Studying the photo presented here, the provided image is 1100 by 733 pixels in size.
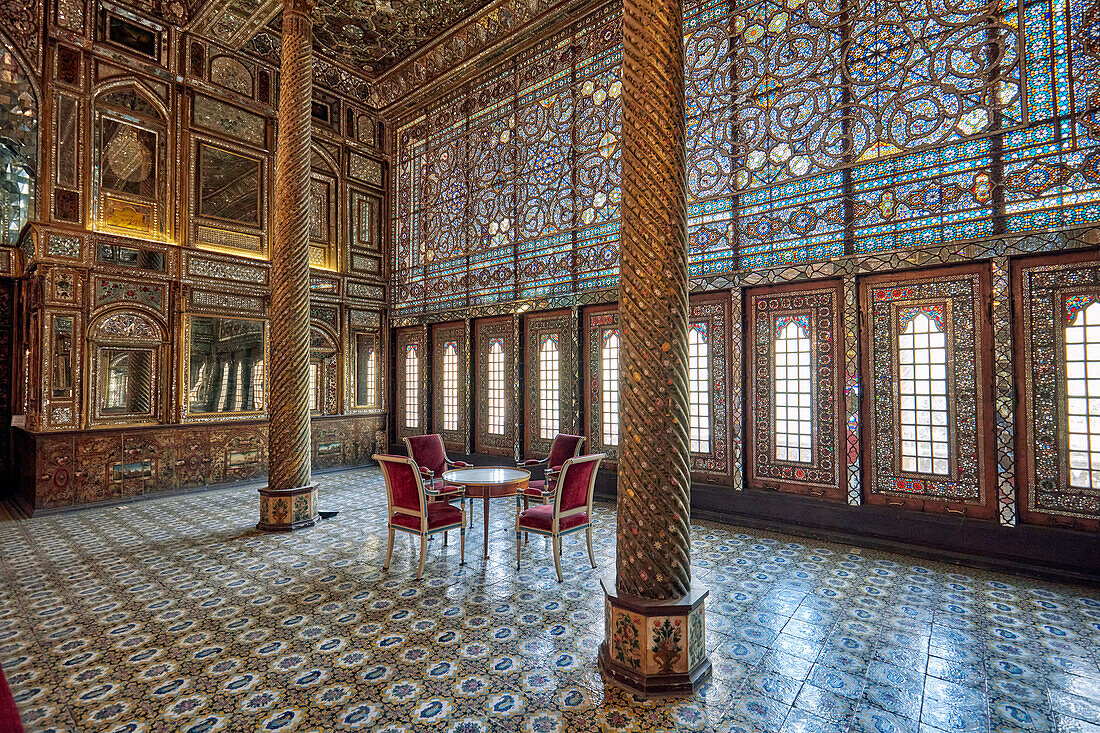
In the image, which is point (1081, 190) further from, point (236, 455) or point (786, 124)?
point (236, 455)

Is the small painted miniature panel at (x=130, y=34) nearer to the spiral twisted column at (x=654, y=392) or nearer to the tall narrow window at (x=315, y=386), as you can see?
the tall narrow window at (x=315, y=386)

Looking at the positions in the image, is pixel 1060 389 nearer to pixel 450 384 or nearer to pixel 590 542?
pixel 590 542

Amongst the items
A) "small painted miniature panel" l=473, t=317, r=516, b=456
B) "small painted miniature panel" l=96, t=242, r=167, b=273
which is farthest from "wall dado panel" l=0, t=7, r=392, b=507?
"small painted miniature panel" l=473, t=317, r=516, b=456

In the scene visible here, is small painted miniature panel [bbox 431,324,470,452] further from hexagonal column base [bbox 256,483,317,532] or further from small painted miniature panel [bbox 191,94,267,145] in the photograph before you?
small painted miniature panel [bbox 191,94,267,145]

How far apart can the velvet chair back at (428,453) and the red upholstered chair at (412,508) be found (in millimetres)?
1727

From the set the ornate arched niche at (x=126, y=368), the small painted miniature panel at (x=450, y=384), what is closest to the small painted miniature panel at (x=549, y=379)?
the small painted miniature panel at (x=450, y=384)

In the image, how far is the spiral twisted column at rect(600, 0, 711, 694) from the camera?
2.74 m

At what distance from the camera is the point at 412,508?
4496 millimetres

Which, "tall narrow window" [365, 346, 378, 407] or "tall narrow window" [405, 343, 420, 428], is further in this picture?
"tall narrow window" [365, 346, 378, 407]

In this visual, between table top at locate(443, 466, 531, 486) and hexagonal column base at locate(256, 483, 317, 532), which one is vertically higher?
table top at locate(443, 466, 531, 486)

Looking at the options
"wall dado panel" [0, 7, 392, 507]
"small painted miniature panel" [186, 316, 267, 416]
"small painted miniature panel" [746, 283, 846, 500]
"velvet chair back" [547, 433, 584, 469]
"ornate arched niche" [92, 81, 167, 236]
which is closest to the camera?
"small painted miniature panel" [746, 283, 846, 500]

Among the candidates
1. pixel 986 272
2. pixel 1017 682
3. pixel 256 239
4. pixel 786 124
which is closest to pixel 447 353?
pixel 256 239

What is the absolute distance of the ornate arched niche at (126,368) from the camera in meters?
7.05

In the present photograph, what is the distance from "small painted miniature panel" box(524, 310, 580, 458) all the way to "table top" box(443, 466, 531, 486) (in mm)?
2227
